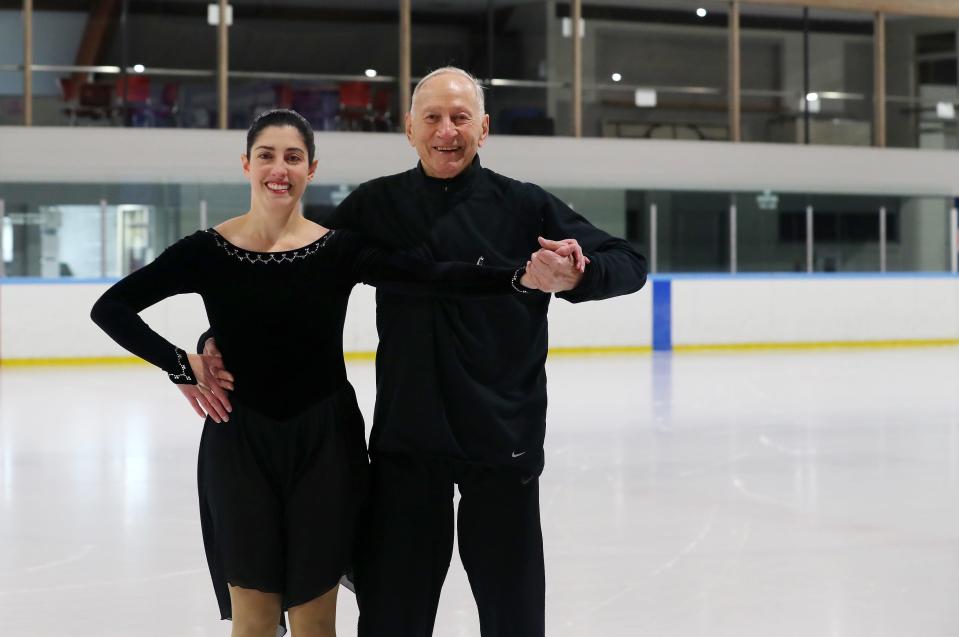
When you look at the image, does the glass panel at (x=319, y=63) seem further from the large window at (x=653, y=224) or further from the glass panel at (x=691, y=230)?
the glass panel at (x=691, y=230)

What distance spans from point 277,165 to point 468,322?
465mm

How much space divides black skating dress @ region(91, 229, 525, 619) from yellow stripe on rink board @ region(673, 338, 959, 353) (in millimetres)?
11692

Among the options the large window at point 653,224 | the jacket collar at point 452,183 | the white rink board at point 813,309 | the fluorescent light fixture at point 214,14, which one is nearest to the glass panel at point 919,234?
the large window at point 653,224

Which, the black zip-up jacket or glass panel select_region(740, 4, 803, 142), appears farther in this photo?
glass panel select_region(740, 4, 803, 142)

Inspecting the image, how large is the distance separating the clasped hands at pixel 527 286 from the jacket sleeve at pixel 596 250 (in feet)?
0.20

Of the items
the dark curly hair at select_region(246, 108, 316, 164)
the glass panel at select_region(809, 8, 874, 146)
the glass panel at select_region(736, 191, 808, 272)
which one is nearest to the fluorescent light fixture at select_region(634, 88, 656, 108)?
the glass panel at select_region(736, 191, 808, 272)

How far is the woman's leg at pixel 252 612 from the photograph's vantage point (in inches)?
95.0

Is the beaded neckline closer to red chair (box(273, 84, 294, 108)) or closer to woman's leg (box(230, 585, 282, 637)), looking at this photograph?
woman's leg (box(230, 585, 282, 637))

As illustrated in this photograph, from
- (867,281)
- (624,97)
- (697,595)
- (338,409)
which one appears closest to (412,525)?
(338,409)

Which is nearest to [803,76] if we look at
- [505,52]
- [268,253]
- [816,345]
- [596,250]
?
[505,52]

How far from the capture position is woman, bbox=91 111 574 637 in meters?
2.39

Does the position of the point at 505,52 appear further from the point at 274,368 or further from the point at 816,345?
the point at 274,368

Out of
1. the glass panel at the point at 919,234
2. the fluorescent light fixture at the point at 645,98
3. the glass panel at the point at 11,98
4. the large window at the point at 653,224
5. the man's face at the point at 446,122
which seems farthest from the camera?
the glass panel at the point at 919,234

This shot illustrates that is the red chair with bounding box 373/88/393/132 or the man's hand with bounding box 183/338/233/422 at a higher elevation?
the red chair with bounding box 373/88/393/132
